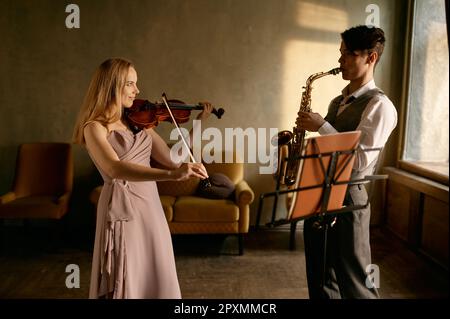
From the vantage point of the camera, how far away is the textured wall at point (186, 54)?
4.57 meters

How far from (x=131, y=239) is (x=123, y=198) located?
190 mm

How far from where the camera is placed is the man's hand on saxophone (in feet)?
7.68

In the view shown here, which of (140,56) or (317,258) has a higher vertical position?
(140,56)

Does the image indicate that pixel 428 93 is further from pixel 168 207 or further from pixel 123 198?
pixel 123 198

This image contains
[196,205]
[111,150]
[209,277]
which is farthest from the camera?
[196,205]

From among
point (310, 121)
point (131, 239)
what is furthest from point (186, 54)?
point (131, 239)

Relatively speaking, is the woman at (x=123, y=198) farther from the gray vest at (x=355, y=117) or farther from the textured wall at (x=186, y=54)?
the textured wall at (x=186, y=54)

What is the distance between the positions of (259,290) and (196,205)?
98cm

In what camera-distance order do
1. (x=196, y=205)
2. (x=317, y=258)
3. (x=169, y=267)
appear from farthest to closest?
1. (x=196, y=205)
2. (x=317, y=258)
3. (x=169, y=267)

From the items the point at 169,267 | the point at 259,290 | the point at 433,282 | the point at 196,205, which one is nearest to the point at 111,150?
the point at 169,267

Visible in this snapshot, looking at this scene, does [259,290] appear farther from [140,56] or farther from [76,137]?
[140,56]

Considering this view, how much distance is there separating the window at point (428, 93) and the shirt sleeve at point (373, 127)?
6.80ft

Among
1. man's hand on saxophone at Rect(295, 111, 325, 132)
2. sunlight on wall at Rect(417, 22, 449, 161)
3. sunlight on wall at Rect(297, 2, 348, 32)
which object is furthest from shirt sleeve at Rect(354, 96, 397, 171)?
sunlight on wall at Rect(297, 2, 348, 32)
